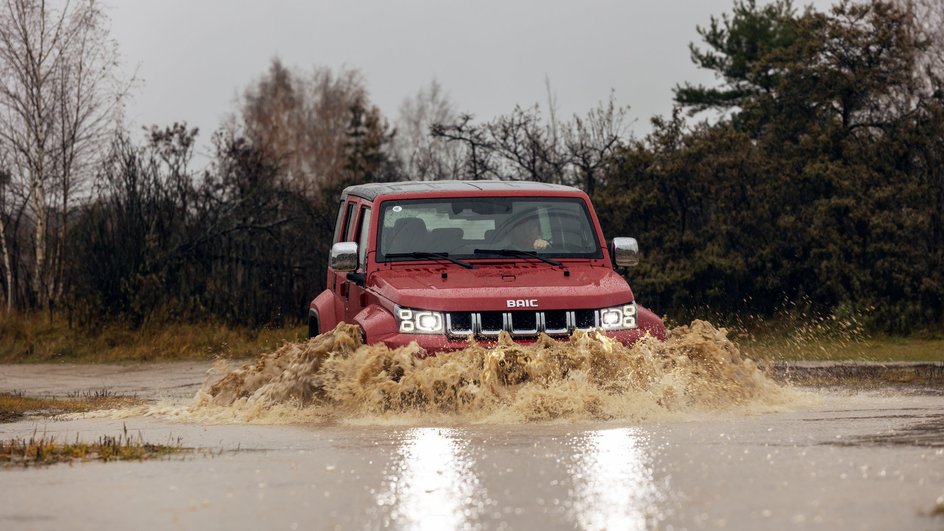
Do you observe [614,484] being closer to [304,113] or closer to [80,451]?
[80,451]

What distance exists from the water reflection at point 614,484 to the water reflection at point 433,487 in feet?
1.65

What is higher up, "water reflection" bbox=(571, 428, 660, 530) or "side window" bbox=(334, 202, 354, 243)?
"side window" bbox=(334, 202, 354, 243)

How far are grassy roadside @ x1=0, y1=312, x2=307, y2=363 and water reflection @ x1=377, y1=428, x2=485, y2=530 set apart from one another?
12.6m

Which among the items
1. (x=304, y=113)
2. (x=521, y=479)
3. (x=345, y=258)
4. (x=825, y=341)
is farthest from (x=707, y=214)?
(x=304, y=113)

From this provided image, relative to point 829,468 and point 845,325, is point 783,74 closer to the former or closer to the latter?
point 845,325

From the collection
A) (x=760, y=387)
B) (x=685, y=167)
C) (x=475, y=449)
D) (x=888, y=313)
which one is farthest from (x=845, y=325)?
(x=475, y=449)

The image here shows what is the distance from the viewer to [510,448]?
9195 millimetres

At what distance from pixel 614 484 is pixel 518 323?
414cm

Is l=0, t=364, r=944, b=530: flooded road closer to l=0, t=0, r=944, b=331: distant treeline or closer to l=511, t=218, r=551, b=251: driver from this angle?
l=511, t=218, r=551, b=251: driver

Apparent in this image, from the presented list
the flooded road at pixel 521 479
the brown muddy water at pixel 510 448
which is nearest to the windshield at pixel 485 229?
the brown muddy water at pixel 510 448

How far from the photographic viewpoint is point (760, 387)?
1228cm

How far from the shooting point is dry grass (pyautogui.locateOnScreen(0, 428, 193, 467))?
912 cm

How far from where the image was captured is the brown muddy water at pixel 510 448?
673 cm

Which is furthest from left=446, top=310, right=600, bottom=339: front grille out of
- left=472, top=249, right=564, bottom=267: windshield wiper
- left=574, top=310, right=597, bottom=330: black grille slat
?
left=472, top=249, right=564, bottom=267: windshield wiper
